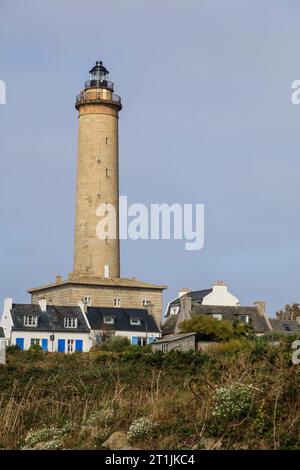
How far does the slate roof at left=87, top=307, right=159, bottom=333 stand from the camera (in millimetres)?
64875

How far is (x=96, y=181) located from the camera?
69438mm

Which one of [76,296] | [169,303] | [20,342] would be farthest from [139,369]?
[169,303]

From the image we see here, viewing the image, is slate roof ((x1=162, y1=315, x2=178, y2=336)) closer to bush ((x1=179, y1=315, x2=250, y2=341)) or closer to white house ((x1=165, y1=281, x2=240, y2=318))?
white house ((x1=165, y1=281, x2=240, y2=318))

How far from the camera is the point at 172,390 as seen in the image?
16.4 meters

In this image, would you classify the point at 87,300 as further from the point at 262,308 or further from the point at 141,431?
the point at 141,431

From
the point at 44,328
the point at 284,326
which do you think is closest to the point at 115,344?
the point at 44,328

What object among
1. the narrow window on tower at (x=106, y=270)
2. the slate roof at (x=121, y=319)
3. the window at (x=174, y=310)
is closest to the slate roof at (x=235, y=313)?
the slate roof at (x=121, y=319)

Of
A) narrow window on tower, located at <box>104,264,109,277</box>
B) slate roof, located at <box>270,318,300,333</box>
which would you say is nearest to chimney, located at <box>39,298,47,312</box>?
narrow window on tower, located at <box>104,264,109,277</box>

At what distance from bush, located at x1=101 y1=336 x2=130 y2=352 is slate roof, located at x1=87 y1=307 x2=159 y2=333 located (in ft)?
13.6

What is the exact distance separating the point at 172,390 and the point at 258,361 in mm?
1470

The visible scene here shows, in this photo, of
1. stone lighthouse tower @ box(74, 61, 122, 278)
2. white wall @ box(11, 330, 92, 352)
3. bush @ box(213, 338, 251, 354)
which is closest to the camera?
bush @ box(213, 338, 251, 354)

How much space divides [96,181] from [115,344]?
52.6ft

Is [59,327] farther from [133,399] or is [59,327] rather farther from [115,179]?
[133,399]
